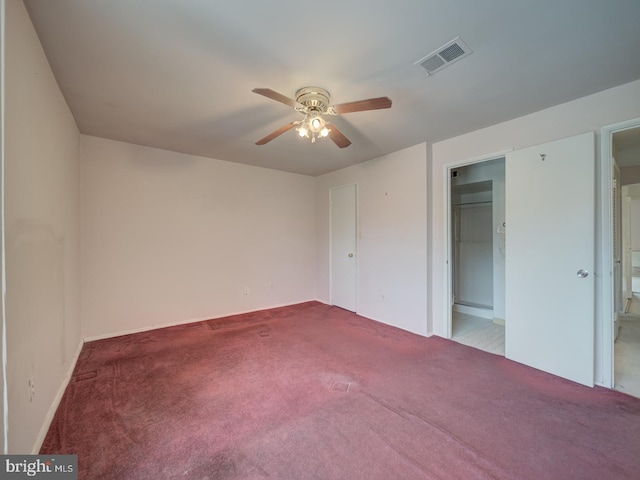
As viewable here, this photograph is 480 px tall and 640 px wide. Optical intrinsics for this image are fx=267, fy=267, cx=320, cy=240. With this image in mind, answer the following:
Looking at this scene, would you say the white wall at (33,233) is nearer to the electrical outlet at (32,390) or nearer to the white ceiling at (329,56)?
the electrical outlet at (32,390)

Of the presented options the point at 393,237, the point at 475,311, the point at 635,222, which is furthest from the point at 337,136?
the point at 635,222

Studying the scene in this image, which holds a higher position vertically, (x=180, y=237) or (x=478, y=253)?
(x=180, y=237)

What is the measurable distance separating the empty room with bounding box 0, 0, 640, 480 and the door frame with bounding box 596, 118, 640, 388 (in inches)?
0.7

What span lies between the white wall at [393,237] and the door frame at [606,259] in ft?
5.29

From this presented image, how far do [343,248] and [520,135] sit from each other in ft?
9.83

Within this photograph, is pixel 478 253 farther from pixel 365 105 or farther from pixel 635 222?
pixel 635 222

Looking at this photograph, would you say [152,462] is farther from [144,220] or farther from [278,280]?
[278,280]

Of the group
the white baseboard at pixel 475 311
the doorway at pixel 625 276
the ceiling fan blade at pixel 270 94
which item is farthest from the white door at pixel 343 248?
the doorway at pixel 625 276

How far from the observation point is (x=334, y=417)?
1.95 meters

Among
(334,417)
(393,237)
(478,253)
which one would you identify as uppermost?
(393,237)

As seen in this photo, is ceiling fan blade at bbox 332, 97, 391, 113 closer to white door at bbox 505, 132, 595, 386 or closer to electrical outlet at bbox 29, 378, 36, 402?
white door at bbox 505, 132, 595, 386

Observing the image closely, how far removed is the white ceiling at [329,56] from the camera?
4.90 feet

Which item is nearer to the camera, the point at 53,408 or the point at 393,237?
the point at 53,408

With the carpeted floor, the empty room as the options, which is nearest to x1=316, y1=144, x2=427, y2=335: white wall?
the empty room
